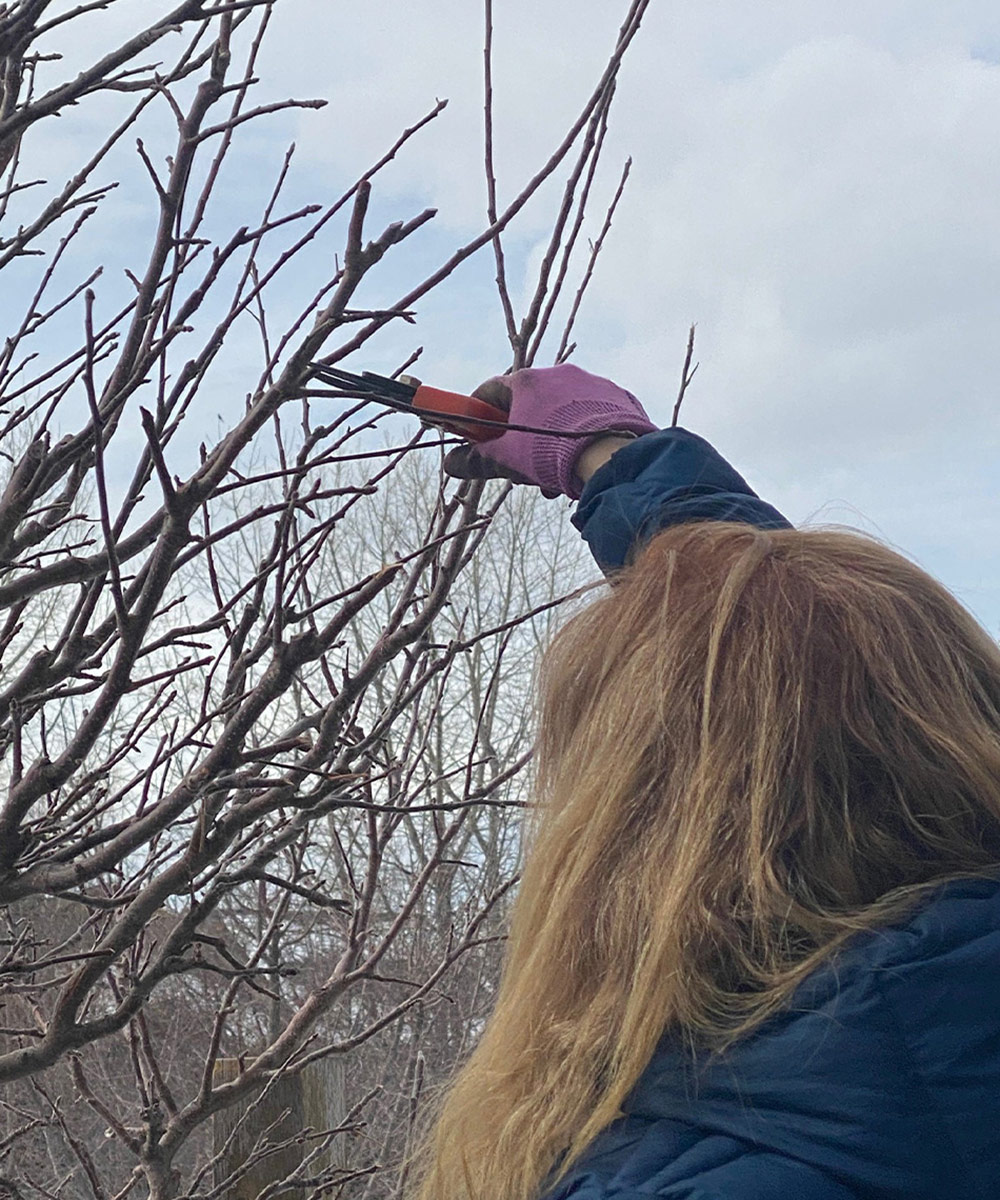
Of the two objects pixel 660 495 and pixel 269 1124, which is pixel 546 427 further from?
pixel 269 1124

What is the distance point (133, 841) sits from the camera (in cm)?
142

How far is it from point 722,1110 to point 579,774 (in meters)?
0.38

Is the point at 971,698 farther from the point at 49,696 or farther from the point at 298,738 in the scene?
the point at 49,696

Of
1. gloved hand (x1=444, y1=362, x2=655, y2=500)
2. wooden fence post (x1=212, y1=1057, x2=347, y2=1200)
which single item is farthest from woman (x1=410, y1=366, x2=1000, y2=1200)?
wooden fence post (x1=212, y1=1057, x2=347, y2=1200)

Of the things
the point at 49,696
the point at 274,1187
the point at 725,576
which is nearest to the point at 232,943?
the point at 274,1187

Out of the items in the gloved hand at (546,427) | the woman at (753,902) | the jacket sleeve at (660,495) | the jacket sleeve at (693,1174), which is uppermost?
the gloved hand at (546,427)

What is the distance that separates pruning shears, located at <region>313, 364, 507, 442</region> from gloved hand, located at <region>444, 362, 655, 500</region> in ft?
0.08

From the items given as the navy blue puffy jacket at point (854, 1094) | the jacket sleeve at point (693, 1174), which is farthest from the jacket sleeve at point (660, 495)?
the jacket sleeve at point (693, 1174)

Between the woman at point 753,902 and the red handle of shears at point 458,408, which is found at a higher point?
the red handle of shears at point 458,408

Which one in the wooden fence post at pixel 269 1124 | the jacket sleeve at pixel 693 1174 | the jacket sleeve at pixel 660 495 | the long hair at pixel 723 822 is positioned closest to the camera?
the jacket sleeve at pixel 693 1174

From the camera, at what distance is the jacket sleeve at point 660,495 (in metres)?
1.46

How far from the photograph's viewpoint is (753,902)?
1.01 m

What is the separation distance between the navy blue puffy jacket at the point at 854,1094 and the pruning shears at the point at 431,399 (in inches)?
31.9

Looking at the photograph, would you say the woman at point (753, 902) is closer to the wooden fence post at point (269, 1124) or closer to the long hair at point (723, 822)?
the long hair at point (723, 822)
